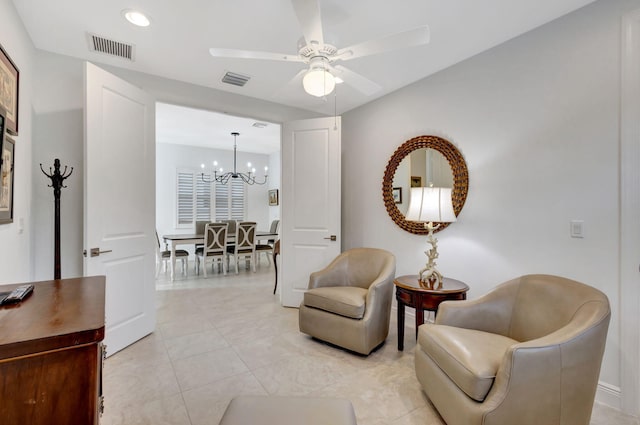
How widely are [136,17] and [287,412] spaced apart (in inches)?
106

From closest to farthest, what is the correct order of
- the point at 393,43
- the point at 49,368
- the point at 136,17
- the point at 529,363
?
the point at 49,368, the point at 529,363, the point at 393,43, the point at 136,17

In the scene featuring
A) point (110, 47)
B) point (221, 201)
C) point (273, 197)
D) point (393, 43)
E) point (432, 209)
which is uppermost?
point (110, 47)

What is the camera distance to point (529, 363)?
1.37m

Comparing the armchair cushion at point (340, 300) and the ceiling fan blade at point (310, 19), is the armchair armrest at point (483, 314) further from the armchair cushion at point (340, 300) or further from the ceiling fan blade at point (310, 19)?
the ceiling fan blade at point (310, 19)

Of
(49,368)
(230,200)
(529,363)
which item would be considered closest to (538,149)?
(529,363)

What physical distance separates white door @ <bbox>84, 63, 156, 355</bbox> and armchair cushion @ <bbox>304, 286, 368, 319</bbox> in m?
1.57

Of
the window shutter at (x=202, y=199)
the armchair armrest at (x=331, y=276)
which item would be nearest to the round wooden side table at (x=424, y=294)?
the armchair armrest at (x=331, y=276)

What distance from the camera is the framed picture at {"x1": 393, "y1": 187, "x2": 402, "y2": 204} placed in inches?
134

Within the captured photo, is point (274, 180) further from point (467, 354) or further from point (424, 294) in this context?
point (467, 354)

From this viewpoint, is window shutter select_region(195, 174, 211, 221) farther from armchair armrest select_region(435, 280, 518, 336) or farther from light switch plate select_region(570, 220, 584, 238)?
light switch plate select_region(570, 220, 584, 238)

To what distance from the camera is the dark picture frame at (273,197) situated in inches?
310

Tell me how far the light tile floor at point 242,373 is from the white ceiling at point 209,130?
2813 mm

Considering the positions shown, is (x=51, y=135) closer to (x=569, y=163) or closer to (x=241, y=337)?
(x=241, y=337)

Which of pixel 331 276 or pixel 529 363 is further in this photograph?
pixel 331 276
